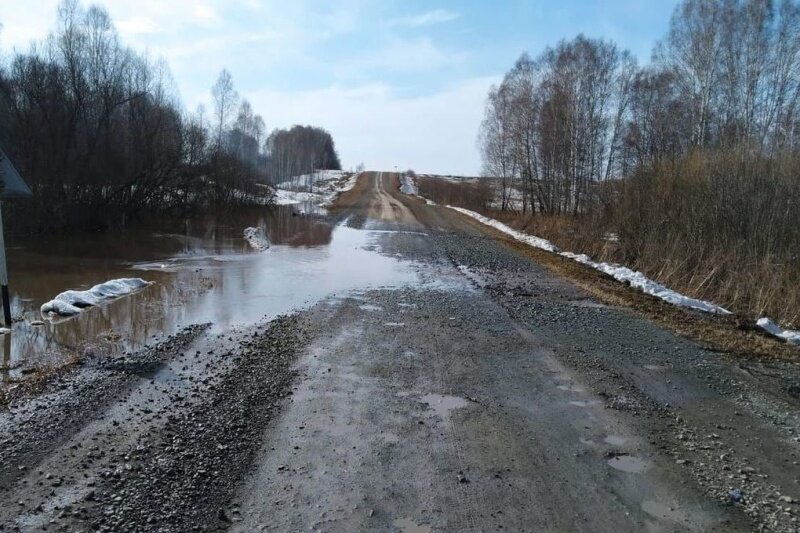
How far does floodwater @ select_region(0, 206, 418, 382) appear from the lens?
845 cm

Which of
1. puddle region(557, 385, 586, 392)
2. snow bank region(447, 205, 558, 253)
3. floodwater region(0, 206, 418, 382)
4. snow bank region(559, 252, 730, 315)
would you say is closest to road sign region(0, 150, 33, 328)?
floodwater region(0, 206, 418, 382)

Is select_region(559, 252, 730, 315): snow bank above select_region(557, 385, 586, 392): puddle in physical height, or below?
above

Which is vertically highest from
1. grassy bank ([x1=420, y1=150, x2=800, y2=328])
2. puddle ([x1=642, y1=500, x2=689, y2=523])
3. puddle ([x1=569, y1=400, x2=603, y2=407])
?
grassy bank ([x1=420, y1=150, x2=800, y2=328])

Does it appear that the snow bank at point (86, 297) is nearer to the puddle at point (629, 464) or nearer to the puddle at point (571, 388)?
the puddle at point (571, 388)

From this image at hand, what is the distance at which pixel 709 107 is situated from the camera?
26812mm

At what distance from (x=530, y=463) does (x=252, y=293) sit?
28.4ft

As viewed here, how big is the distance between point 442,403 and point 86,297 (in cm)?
819

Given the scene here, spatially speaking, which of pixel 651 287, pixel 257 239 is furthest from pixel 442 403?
pixel 257 239

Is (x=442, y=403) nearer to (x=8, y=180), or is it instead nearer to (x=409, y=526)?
(x=409, y=526)

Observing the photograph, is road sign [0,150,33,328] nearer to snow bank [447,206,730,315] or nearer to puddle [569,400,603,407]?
puddle [569,400,603,407]

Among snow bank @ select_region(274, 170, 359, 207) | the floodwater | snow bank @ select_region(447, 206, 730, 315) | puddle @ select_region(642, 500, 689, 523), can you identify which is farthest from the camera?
snow bank @ select_region(274, 170, 359, 207)

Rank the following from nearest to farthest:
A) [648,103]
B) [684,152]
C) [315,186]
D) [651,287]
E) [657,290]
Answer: [657,290]
[651,287]
[684,152]
[648,103]
[315,186]

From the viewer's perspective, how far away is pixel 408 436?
4852 millimetres

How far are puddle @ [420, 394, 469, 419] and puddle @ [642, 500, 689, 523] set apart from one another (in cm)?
197
